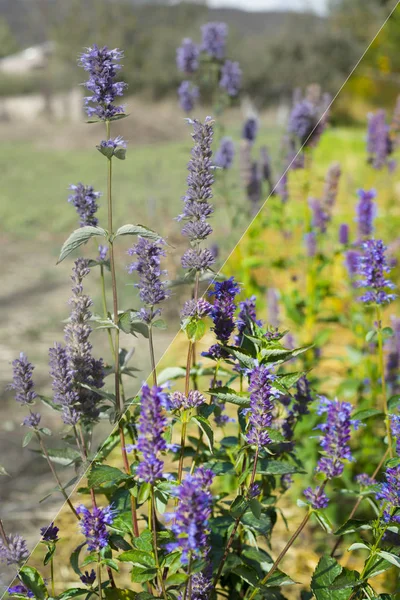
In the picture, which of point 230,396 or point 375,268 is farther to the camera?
point 375,268

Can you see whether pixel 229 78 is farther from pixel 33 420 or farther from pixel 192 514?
pixel 192 514

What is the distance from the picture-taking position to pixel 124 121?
1427mm

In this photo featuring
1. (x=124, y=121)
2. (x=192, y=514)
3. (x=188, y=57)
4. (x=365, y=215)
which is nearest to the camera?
(x=192, y=514)

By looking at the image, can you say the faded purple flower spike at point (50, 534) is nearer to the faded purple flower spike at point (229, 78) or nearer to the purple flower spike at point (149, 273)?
the purple flower spike at point (149, 273)

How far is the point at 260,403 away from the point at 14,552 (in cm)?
31

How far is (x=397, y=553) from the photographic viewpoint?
2.58ft

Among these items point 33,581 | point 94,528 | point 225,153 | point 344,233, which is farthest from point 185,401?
point 225,153

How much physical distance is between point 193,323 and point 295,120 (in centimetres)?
127

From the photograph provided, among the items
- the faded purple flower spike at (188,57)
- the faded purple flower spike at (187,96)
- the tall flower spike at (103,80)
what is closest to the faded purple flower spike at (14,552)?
the tall flower spike at (103,80)

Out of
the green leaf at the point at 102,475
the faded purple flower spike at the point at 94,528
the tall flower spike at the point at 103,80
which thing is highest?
the tall flower spike at the point at 103,80

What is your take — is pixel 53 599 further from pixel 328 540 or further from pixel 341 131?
pixel 341 131

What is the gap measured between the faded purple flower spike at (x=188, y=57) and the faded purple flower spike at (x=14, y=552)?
54.0 inches

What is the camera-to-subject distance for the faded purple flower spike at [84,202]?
2.60 ft

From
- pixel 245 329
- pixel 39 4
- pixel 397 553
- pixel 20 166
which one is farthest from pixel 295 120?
pixel 20 166
